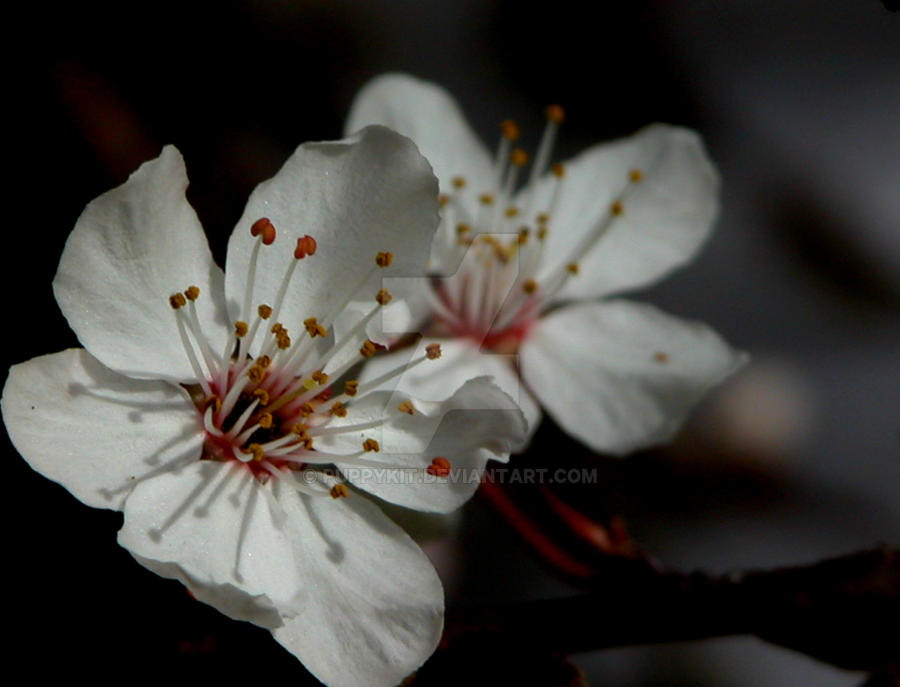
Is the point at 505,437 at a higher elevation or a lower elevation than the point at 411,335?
higher

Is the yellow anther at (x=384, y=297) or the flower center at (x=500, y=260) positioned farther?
the flower center at (x=500, y=260)

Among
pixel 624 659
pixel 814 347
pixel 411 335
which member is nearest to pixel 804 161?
Answer: pixel 814 347

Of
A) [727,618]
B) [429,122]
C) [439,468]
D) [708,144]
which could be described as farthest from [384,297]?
[708,144]

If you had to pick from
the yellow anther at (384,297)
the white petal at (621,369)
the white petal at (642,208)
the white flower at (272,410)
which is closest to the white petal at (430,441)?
the white flower at (272,410)

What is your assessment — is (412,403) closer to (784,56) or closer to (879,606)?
(879,606)

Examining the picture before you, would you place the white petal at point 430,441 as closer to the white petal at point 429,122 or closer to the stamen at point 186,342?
the stamen at point 186,342

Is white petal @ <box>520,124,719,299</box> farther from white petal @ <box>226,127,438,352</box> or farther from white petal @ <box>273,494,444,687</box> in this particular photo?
white petal @ <box>273,494,444,687</box>

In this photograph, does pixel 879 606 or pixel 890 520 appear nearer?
pixel 879 606
